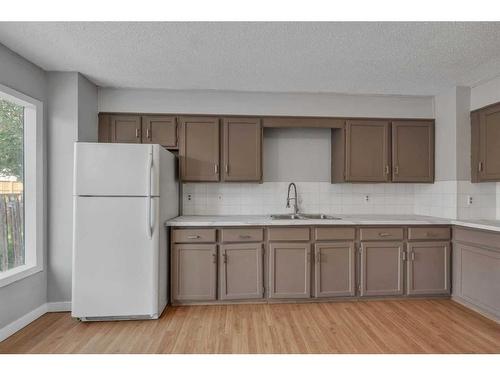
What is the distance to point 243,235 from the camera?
10.3 feet

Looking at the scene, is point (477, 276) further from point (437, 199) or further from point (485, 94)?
point (485, 94)

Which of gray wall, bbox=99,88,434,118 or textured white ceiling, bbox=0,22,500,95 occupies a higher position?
textured white ceiling, bbox=0,22,500,95

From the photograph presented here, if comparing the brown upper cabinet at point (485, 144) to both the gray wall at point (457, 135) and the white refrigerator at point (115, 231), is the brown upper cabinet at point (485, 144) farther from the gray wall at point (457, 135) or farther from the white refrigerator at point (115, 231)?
the white refrigerator at point (115, 231)

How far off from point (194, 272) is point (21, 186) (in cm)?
182

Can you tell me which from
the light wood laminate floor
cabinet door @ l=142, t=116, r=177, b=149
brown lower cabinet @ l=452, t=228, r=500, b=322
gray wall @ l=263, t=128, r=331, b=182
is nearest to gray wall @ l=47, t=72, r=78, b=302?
the light wood laminate floor

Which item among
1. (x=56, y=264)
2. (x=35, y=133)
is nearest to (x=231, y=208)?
(x=56, y=264)

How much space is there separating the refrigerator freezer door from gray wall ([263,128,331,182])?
1.58 meters

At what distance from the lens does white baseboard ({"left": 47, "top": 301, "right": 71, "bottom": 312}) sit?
2994 mm

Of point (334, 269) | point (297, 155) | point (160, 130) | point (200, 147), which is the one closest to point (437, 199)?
point (334, 269)

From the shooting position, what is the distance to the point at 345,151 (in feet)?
11.8

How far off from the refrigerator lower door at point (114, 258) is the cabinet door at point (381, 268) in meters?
2.12

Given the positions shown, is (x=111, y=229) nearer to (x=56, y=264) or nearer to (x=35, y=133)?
(x=56, y=264)

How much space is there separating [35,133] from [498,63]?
171 inches

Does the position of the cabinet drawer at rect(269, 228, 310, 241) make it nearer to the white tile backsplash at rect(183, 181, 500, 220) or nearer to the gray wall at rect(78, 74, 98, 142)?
the white tile backsplash at rect(183, 181, 500, 220)
